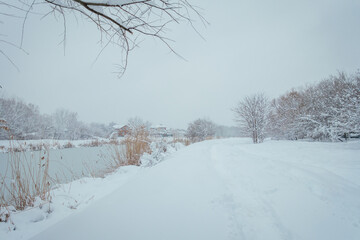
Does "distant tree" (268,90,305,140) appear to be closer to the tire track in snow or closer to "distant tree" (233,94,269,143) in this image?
"distant tree" (233,94,269,143)

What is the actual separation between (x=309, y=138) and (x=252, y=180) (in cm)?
904

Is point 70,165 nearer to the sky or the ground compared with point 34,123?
nearer to the ground

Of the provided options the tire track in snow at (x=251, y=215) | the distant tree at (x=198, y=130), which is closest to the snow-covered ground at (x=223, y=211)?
the tire track in snow at (x=251, y=215)

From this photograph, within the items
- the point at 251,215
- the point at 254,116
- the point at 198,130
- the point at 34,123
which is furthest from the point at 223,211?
the point at 34,123

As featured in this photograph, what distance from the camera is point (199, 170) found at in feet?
5.05

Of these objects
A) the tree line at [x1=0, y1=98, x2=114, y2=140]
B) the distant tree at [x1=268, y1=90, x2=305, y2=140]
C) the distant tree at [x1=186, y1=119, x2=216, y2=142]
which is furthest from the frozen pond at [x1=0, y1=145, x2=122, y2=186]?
the distant tree at [x1=186, y1=119, x2=216, y2=142]

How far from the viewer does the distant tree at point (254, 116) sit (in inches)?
324

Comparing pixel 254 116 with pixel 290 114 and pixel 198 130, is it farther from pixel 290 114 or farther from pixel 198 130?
pixel 198 130

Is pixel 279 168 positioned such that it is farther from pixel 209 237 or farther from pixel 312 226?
pixel 209 237

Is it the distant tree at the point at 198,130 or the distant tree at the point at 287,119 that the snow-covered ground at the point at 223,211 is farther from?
the distant tree at the point at 198,130

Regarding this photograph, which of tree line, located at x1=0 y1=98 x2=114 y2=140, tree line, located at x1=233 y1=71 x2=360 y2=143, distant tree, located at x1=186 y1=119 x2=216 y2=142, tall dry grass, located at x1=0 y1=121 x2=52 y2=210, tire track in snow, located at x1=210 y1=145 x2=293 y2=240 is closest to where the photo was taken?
tire track in snow, located at x1=210 y1=145 x2=293 y2=240

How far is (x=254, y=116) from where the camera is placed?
8.35 metres

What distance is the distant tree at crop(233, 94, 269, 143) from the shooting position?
8.23 meters

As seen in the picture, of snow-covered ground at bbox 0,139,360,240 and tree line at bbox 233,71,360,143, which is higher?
tree line at bbox 233,71,360,143
